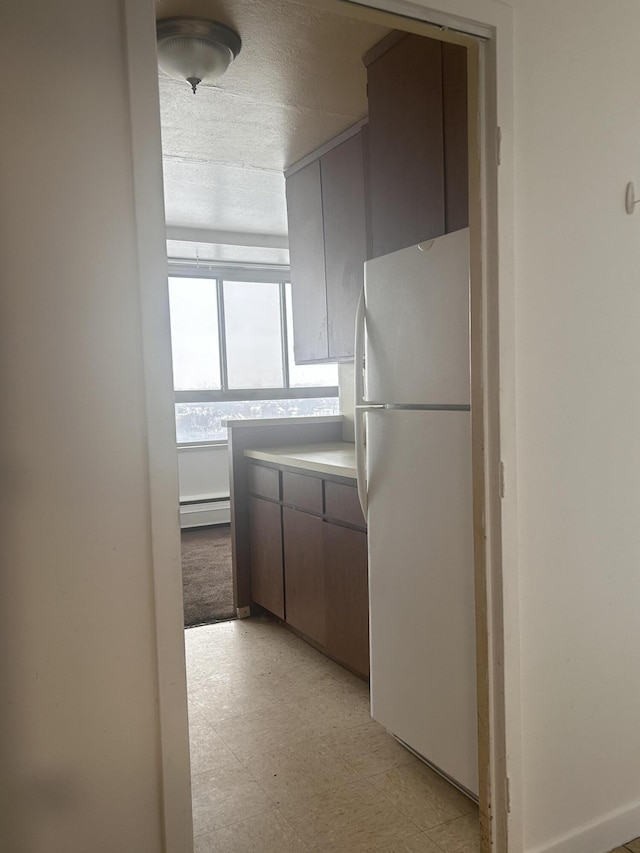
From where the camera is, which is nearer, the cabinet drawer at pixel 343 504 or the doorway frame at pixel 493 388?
the doorway frame at pixel 493 388

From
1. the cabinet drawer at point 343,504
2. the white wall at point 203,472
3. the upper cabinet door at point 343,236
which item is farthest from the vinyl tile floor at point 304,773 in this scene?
the white wall at point 203,472

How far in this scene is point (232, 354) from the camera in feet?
22.0

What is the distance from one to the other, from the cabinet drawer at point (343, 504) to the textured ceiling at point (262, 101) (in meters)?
1.60

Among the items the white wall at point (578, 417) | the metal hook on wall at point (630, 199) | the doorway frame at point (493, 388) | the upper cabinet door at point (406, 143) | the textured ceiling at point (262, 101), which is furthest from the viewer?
the textured ceiling at point (262, 101)

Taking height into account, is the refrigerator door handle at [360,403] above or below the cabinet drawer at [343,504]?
above

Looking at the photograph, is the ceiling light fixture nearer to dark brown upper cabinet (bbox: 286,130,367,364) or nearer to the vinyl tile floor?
dark brown upper cabinet (bbox: 286,130,367,364)

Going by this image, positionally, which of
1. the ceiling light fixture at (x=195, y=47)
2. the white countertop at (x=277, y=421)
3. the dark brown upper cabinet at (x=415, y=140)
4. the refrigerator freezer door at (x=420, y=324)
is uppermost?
the ceiling light fixture at (x=195, y=47)

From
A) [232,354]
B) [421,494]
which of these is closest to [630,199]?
[421,494]

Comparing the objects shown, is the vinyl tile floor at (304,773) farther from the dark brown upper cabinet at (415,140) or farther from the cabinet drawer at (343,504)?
the dark brown upper cabinet at (415,140)

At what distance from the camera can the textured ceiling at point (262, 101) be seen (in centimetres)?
224

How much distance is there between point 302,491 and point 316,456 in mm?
201

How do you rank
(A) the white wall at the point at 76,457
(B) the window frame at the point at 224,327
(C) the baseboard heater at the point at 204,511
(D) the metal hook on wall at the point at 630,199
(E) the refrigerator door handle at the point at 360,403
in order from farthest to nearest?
(B) the window frame at the point at 224,327
(C) the baseboard heater at the point at 204,511
(E) the refrigerator door handle at the point at 360,403
(D) the metal hook on wall at the point at 630,199
(A) the white wall at the point at 76,457

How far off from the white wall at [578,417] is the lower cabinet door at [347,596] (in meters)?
1.02

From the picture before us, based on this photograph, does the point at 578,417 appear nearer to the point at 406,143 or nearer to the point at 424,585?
the point at 424,585
